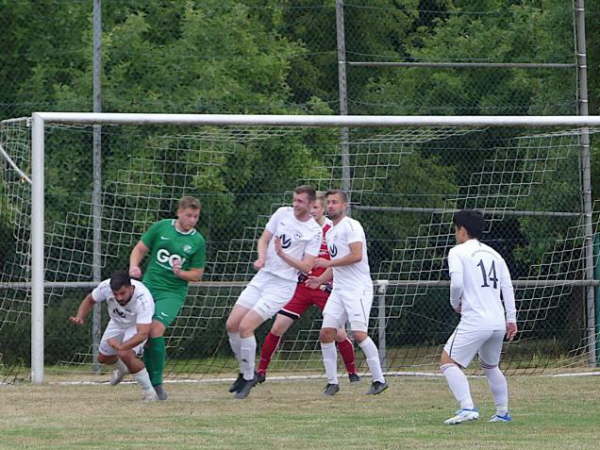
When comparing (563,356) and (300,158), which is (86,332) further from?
(563,356)

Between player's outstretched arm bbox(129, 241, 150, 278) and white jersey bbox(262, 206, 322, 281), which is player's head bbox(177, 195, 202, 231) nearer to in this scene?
player's outstretched arm bbox(129, 241, 150, 278)

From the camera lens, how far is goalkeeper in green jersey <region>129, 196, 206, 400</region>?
11727 millimetres

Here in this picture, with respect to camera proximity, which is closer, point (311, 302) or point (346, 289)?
point (346, 289)

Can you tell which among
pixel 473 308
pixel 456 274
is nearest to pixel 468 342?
pixel 473 308

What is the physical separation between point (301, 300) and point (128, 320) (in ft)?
6.69

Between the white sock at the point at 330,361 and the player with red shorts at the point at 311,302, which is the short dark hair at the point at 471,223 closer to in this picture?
the white sock at the point at 330,361

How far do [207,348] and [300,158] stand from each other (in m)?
2.84

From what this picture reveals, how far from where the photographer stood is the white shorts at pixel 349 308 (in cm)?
1213

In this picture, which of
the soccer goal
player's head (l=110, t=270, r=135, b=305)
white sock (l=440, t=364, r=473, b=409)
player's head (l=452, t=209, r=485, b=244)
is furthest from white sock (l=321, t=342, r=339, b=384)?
player's head (l=452, t=209, r=485, b=244)

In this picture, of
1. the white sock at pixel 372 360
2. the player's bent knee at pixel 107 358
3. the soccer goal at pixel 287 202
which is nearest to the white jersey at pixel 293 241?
the white sock at pixel 372 360

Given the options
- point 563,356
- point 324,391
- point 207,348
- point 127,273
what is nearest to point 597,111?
point 563,356

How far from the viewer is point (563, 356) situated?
615 inches

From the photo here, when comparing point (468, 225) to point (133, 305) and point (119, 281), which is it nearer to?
point (119, 281)

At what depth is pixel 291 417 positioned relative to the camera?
1022 cm
